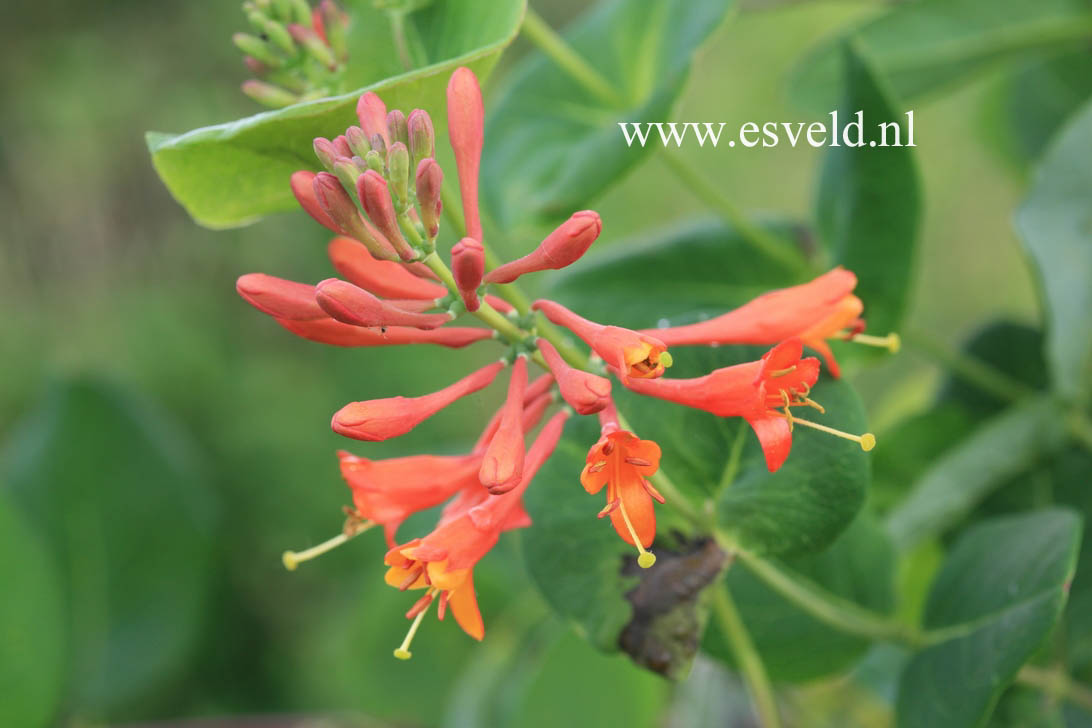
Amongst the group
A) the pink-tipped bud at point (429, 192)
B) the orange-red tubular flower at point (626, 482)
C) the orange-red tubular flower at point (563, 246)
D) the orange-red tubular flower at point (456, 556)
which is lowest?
the orange-red tubular flower at point (456, 556)

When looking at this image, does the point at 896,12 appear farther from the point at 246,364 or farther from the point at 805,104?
the point at 246,364

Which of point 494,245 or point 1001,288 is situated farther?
point 1001,288

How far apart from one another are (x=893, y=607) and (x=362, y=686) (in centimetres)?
68

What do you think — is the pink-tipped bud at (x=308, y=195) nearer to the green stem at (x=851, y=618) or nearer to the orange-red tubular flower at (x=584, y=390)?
the orange-red tubular flower at (x=584, y=390)

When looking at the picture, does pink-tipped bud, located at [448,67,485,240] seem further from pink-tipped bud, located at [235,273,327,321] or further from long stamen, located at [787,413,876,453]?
long stamen, located at [787,413,876,453]

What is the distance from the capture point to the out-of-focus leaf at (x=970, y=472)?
2.62 ft

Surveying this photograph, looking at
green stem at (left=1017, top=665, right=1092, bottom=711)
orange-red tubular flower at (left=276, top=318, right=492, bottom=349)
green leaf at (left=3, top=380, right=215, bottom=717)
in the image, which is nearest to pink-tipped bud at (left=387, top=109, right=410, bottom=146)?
orange-red tubular flower at (left=276, top=318, right=492, bottom=349)

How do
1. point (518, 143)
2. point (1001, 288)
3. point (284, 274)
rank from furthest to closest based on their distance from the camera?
point (1001, 288) → point (284, 274) → point (518, 143)

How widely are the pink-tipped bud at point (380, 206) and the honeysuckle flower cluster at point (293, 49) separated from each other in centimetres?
16

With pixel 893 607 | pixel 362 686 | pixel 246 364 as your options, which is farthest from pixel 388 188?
pixel 246 364

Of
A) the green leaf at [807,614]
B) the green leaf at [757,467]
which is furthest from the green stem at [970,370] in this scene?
the green leaf at [757,467]

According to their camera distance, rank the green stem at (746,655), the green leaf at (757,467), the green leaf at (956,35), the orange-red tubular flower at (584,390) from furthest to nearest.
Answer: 1. the green leaf at (956,35)
2. the green stem at (746,655)
3. the green leaf at (757,467)
4. the orange-red tubular flower at (584,390)

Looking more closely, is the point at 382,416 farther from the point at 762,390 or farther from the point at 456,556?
the point at 762,390

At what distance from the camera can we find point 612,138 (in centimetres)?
86
